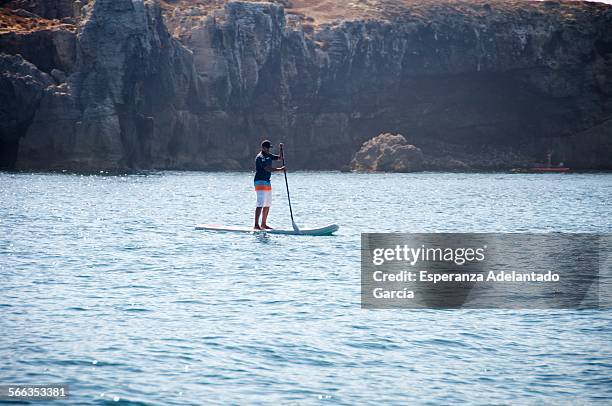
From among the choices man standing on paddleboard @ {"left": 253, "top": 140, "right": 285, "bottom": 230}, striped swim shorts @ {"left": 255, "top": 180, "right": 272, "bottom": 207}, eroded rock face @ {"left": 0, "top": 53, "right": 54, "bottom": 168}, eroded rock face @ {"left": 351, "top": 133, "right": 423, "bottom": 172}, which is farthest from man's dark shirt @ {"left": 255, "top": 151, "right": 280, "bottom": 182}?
eroded rock face @ {"left": 351, "top": 133, "right": 423, "bottom": 172}

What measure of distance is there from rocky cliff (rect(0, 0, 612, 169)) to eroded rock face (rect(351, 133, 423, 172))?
1499 centimetres

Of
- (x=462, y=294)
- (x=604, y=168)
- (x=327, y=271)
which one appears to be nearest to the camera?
(x=462, y=294)

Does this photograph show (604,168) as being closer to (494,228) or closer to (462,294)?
(494,228)

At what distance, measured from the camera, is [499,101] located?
526ft

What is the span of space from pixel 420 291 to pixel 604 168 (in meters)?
140

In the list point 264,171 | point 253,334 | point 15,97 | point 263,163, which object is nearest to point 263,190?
point 264,171

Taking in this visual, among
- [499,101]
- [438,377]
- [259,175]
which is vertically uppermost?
[499,101]

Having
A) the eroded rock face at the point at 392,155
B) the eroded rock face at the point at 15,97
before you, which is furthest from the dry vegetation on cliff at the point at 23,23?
the eroded rock face at the point at 392,155

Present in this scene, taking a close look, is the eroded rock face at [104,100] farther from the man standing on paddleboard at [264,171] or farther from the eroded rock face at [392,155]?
the man standing on paddleboard at [264,171]

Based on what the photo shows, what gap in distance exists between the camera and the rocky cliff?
345 feet

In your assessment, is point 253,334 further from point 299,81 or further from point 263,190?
point 299,81

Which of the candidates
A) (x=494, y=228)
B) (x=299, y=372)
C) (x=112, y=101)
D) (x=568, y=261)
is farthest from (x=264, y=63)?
(x=299, y=372)

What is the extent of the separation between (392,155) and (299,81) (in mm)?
22358

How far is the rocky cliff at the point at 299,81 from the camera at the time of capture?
105062 mm
